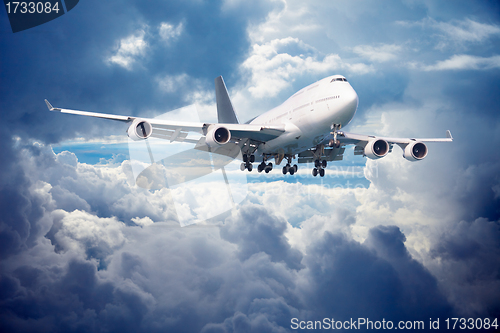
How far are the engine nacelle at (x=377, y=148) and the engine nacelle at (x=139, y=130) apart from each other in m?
19.5

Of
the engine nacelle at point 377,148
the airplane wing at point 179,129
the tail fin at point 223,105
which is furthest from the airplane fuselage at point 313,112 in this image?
the tail fin at point 223,105

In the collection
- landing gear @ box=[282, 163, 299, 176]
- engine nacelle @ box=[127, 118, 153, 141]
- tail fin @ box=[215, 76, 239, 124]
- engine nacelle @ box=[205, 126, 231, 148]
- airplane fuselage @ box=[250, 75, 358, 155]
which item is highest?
tail fin @ box=[215, 76, 239, 124]

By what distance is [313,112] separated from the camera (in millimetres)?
26156

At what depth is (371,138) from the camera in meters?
33.4

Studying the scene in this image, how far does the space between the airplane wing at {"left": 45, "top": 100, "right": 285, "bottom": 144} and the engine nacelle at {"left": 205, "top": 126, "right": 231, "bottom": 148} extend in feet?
0.37

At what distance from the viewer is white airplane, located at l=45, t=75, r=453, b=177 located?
2502cm

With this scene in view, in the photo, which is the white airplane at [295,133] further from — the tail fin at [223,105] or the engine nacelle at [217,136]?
the tail fin at [223,105]

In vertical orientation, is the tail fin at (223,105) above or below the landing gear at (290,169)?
above

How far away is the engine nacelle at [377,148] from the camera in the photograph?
32312 millimetres

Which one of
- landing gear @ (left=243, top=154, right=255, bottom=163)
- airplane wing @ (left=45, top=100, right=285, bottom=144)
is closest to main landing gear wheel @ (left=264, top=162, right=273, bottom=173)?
landing gear @ (left=243, top=154, right=255, bottom=163)

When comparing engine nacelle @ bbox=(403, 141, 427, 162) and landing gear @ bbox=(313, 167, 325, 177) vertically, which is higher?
engine nacelle @ bbox=(403, 141, 427, 162)

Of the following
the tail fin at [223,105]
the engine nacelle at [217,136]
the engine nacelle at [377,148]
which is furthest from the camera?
the tail fin at [223,105]

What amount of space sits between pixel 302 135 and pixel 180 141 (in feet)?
35.4

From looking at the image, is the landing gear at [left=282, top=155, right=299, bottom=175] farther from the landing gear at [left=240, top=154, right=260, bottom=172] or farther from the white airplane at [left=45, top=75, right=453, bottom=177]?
the landing gear at [left=240, top=154, right=260, bottom=172]
